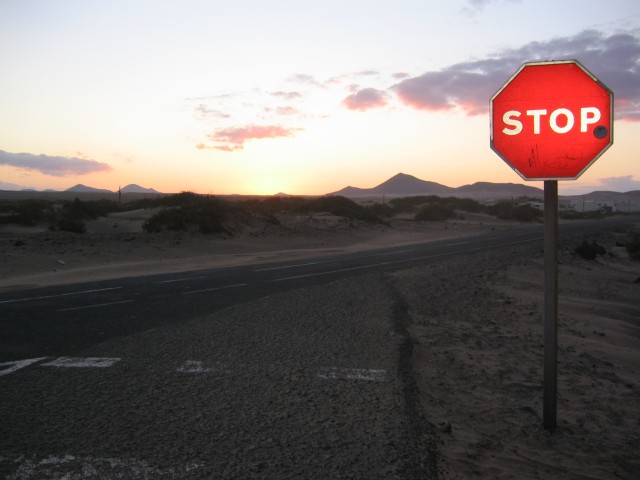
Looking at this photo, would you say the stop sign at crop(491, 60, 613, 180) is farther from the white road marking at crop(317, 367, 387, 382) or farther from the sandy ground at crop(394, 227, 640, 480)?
the white road marking at crop(317, 367, 387, 382)

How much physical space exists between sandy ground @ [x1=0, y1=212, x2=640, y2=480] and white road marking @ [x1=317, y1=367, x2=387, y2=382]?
17.5 inches

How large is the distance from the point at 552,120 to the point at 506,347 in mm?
4317

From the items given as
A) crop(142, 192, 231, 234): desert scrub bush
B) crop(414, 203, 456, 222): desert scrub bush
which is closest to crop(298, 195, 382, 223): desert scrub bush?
crop(414, 203, 456, 222): desert scrub bush

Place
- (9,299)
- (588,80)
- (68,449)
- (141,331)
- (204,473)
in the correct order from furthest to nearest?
(9,299) → (141,331) → (588,80) → (68,449) → (204,473)

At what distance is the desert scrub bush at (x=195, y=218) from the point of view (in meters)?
29.4

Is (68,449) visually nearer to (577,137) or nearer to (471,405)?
(471,405)

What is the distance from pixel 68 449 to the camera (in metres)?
4.00

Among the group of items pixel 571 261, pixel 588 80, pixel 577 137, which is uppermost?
pixel 588 80

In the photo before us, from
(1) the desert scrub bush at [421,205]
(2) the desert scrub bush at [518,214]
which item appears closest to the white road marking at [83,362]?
(2) the desert scrub bush at [518,214]

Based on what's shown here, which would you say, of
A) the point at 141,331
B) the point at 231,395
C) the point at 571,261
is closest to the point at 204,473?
the point at 231,395

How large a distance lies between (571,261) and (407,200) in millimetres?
61988

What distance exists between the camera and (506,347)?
782cm

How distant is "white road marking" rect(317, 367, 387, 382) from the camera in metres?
5.71

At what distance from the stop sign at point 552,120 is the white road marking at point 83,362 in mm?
4706
